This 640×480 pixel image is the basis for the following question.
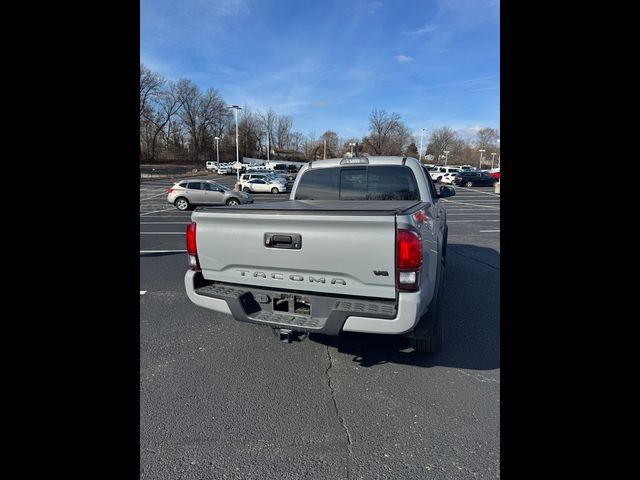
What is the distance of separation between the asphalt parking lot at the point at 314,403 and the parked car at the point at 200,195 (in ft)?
46.4

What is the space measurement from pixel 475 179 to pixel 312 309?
39.0 metres

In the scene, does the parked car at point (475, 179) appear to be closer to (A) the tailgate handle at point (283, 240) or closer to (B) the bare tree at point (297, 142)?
(A) the tailgate handle at point (283, 240)

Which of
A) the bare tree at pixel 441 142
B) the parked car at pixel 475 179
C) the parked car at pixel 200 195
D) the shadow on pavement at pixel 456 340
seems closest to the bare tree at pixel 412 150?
the bare tree at pixel 441 142

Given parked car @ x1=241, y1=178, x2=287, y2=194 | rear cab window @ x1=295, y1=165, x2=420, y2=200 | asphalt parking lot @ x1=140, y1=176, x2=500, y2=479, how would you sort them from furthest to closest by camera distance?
parked car @ x1=241, y1=178, x2=287, y2=194, rear cab window @ x1=295, y1=165, x2=420, y2=200, asphalt parking lot @ x1=140, y1=176, x2=500, y2=479

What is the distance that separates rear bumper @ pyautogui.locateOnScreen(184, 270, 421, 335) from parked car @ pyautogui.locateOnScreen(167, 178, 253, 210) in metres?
15.3

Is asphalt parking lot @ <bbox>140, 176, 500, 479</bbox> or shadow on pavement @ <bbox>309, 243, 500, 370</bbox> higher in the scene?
shadow on pavement @ <bbox>309, 243, 500, 370</bbox>

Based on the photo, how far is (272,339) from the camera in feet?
11.8

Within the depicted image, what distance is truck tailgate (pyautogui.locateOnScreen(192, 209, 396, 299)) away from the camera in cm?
229

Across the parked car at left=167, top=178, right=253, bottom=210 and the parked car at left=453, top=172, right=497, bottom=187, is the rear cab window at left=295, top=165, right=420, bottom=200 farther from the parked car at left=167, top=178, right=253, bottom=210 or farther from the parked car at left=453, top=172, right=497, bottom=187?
the parked car at left=453, top=172, right=497, bottom=187

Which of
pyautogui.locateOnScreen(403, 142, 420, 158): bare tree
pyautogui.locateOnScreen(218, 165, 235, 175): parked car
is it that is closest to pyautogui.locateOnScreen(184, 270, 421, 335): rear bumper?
pyautogui.locateOnScreen(218, 165, 235, 175): parked car
